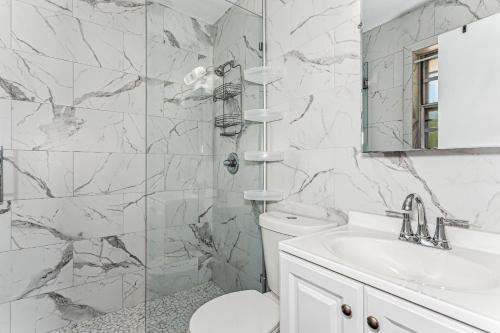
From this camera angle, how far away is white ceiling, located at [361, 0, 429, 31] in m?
1.10

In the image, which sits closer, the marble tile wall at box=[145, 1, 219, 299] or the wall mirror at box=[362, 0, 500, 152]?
the wall mirror at box=[362, 0, 500, 152]

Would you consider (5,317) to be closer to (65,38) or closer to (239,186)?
(239,186)

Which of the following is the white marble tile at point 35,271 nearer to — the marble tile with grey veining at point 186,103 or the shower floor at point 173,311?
the shower floor at point 173,311

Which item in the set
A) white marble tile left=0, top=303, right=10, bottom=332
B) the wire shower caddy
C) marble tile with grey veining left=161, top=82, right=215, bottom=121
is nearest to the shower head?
the wire shower caddy

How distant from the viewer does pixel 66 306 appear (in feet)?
5.88

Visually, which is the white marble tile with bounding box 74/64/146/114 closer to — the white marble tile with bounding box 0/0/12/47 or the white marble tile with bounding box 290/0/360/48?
the white marble tile with bounding box 0/0/12/47

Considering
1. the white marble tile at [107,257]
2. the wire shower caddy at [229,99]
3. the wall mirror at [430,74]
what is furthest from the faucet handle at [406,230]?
the white marble tile at [107,257]

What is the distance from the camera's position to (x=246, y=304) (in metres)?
1.34

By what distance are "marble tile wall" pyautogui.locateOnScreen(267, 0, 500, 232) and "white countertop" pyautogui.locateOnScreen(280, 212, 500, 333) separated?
0.06 metres

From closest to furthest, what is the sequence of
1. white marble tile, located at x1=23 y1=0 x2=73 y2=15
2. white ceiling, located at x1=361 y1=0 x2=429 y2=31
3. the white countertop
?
the white countertop, white ceiling, located at x1=361 y1=0 x2=429 y2=31, white marble tile, located at x1=23 y1=0 x2=73 y2=15

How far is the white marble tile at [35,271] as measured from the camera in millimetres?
1622

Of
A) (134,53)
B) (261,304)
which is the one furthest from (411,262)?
(134,53)

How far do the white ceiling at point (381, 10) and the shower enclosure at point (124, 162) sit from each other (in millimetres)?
744

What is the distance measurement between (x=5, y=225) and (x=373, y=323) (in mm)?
1986
